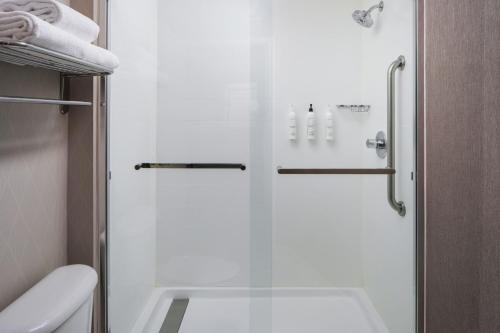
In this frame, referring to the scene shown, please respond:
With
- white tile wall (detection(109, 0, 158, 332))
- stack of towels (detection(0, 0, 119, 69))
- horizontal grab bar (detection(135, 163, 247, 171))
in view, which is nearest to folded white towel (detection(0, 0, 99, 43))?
stack of towels (detection(0, 0, 119, 69))

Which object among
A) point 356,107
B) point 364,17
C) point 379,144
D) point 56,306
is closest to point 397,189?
point 379,144

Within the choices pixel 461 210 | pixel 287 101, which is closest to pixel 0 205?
pixel 287 101

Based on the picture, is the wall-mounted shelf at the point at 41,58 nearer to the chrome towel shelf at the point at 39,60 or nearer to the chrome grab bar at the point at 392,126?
the chrome towel shelf at the point at 39,60

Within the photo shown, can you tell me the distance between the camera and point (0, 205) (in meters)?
0.99

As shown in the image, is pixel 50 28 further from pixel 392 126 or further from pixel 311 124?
pixel 392 126

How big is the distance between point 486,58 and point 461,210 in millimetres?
456

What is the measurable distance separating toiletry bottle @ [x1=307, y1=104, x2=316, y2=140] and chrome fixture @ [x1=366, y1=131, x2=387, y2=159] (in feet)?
0.74

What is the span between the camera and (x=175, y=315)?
5.02 feet

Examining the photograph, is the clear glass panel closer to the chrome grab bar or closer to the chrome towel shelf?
the chrome grab bar

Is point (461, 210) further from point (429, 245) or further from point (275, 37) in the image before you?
point (275, 37)

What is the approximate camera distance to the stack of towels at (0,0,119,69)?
773 mm

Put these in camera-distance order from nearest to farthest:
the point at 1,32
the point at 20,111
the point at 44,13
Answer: the point at 1,32, the point at 44,13, the point at 20,111

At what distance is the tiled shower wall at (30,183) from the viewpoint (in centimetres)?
101

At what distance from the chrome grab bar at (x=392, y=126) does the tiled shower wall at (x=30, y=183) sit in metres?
1.25
